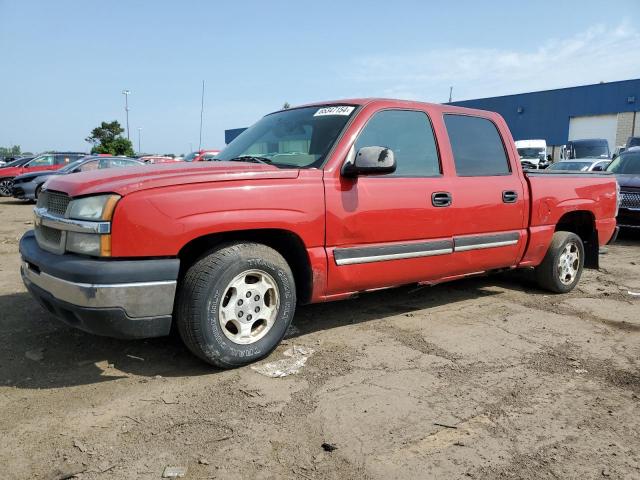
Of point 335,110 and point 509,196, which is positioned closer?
point 335,110

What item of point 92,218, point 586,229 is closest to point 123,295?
point 92,218

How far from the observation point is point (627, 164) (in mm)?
10156

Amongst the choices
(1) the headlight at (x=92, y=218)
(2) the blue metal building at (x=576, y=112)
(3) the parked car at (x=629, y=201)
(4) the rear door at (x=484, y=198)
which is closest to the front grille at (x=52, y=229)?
(1) the headlight at (x=92, y=218)

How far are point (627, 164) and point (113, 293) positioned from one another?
10.6 metres

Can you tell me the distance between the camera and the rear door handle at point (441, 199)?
396 centimetres

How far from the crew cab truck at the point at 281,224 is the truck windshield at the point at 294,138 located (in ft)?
0.05

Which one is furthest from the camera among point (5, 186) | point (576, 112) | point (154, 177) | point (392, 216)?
point (576, 112)

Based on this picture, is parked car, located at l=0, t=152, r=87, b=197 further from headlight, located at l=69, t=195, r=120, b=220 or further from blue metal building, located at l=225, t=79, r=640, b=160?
blue metal building, located at l=225, t=79, r=640, b=160

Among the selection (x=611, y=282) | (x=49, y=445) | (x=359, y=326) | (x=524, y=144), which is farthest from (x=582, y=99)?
(x=49, y=445)

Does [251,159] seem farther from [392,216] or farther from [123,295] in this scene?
[123,295]

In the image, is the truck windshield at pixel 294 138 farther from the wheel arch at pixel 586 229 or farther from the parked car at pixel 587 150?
the parked car at pixel 587 150

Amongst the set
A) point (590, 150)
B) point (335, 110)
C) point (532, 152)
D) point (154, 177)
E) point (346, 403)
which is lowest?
point (346, 403)

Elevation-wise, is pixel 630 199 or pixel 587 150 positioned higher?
pixel 587 150

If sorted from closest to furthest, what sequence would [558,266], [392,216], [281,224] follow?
[281,224], [392,216], [558,266]
